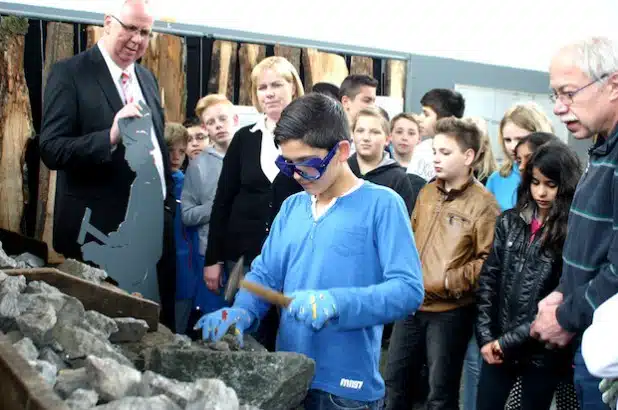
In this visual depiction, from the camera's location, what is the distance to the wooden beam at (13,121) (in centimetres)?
503

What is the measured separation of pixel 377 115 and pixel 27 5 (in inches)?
103

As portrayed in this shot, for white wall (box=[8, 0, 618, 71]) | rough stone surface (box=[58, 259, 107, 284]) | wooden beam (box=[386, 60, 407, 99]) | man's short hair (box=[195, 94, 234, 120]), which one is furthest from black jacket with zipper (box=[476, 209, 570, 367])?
wooden beam (box=[386, 60, 407, 99])

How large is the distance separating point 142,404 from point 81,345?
548 mm

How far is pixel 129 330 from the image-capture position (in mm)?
2443

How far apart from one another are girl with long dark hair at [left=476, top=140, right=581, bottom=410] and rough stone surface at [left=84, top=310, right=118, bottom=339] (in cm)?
165

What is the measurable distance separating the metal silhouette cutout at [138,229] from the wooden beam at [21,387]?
1685mm

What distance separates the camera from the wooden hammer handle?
7.18 feet

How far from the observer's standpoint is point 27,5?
5.23 meters

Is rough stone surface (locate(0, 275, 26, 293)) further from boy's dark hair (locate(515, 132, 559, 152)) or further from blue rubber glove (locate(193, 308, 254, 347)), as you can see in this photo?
boy's dark hair (locate(515, 132, 559, 152))

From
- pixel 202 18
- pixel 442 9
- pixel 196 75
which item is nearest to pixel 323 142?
pixel 196 75

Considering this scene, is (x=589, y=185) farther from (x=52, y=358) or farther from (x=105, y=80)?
(x=105, y=80)

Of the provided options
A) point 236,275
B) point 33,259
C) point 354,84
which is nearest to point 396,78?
point 354,84

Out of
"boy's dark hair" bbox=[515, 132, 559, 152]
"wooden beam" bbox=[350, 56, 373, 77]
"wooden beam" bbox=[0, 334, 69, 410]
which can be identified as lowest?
"wooden beam" bbox=[0, 334, 69, 410]

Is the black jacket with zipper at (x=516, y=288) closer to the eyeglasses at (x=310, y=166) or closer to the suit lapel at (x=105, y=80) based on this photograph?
the eyeglasses at (x=310, y=166)
